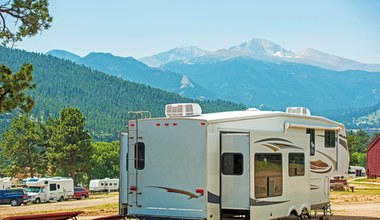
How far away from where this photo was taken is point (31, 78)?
71.2 feet

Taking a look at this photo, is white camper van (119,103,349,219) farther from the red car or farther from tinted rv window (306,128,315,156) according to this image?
the red car

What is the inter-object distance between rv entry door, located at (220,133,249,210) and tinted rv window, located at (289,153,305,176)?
7.39ft

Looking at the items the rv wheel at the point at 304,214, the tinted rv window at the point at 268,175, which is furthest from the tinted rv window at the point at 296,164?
the rv wheel at the point at 304,214

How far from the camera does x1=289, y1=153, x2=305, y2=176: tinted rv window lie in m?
17.3

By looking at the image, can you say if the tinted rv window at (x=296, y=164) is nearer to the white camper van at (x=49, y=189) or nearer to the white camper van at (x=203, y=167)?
the white camper van at (x=203, y=167)

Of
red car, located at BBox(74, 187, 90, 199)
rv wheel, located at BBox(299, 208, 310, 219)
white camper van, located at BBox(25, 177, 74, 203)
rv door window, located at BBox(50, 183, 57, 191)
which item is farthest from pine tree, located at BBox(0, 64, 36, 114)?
red car, located at BBox(74, 187, 90, 199)

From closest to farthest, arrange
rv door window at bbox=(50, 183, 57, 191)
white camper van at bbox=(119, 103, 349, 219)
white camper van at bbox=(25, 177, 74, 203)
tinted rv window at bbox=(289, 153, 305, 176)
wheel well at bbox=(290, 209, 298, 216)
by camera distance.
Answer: white camper van at bbox=(119, 103, 349, 219)
tinted rv window at bbox=(289, 153, 305, 176)
wheel well at bbox=(290, 209, 298, 216)
white camper van at bbox=(25, 177, 74, 203)
rv door window at bbox=(50, 183, 57, 191)

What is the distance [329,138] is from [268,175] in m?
5.69

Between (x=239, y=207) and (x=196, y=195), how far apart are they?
47.8 inches

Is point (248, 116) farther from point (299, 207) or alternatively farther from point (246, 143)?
point (299, 207)

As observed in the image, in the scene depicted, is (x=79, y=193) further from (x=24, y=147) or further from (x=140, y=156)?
(x=140, y=156)

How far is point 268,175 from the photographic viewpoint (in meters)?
16.2

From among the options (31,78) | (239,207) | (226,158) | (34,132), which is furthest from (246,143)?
(34,132)

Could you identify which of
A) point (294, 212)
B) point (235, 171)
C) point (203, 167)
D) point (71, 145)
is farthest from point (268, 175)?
point (71, 145)
